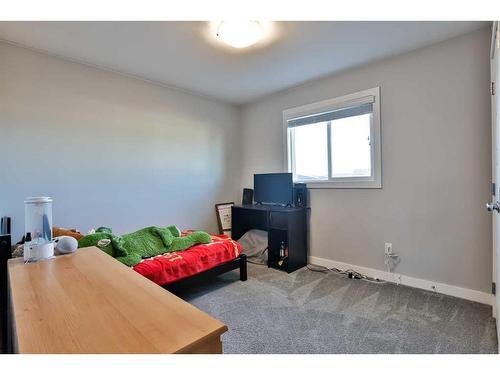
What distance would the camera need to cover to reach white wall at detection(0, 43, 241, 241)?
2.43m

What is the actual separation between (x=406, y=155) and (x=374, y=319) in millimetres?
1647

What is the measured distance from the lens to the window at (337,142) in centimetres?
296

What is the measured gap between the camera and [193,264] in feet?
8.14

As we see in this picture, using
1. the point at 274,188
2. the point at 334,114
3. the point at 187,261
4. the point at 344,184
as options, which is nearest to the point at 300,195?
the point at 274,188

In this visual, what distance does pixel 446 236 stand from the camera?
2475 mm

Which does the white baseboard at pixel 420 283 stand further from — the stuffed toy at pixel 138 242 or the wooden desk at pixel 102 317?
the wooden desk at pixel 102 317

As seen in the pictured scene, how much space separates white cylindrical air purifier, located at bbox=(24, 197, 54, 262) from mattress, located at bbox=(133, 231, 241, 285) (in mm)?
881

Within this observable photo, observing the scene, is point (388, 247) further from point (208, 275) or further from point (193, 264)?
point (193, 264)

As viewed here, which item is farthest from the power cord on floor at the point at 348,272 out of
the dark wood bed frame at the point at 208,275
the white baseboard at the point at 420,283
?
the dark wood bed frame at the point at 208,275

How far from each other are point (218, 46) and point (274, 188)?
192 cm

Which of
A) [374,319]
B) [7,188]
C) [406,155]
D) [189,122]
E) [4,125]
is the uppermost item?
[189,122]

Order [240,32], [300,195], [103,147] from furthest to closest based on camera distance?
[300,195] < [103,147] < [240,32]
